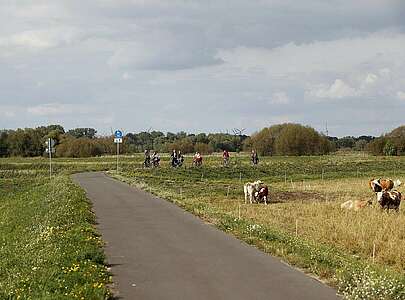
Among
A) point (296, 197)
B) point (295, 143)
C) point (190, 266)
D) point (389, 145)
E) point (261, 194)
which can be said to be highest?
point (295, 143)

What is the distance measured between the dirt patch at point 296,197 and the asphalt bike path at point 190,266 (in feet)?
45.8

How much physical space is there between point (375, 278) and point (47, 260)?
6424mm

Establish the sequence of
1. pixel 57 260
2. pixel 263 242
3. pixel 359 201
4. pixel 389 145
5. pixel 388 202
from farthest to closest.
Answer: pixel 389 145 → pixel 359 201 → pixel 388 202 → pixel 263 242 → pixel 57 260

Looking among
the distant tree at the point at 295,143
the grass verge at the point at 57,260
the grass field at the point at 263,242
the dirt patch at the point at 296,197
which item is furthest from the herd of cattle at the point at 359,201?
the distant tree at the point at 295,143

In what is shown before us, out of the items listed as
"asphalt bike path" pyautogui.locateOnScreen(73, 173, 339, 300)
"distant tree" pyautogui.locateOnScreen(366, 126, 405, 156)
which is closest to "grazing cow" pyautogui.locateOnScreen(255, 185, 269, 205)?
"asphalt bike path" pyautogui.locateOnScreen(73, 173, 339, 300)

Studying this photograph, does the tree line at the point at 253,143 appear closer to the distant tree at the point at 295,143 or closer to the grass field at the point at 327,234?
the distant tree at the point at 295,143

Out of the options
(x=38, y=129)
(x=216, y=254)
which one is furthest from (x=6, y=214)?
(x=38, y=129)

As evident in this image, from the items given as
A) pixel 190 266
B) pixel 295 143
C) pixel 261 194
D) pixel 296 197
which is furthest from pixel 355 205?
pixel 295 143

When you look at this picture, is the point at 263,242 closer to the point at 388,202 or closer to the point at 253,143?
the point at 388,202

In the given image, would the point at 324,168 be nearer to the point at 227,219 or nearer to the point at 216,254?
the point at 227,219

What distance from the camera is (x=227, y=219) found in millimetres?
19375

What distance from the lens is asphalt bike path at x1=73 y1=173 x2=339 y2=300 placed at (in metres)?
9.91

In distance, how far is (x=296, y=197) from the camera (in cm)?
3503

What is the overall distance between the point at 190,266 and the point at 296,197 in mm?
23617
